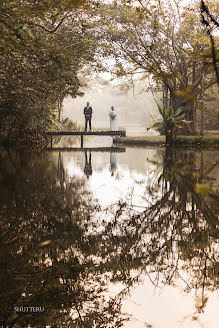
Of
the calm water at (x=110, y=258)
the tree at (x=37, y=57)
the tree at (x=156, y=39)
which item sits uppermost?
the tree at (x=156, y=39)

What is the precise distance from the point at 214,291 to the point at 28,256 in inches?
66.3

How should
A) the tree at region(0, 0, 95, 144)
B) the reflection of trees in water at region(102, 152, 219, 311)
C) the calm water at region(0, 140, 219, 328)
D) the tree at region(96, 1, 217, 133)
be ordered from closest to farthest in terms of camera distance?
A: 1. the calm water at region(0, 140, 219, 328)
2. the reflection of trees in water at region(102, 152, 219, 311)
3. the tree at region(0, 0, 95, 144)
4. the tree at region(96, 1, 217, 133)

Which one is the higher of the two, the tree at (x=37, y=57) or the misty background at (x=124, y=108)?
the misty background at (x=124, y=108)

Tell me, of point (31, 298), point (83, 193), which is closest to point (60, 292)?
point (31, 298)

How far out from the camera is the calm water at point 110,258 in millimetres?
2527

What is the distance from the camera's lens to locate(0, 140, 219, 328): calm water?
253cm

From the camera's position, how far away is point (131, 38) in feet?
81.2

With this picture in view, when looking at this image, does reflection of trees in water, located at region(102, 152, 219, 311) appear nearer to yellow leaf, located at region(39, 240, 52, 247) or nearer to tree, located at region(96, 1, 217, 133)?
yellow leaf, located at region(39, 240, 52, 247)

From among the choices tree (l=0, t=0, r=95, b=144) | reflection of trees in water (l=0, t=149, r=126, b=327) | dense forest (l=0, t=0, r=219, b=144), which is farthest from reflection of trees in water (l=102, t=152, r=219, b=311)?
dense forest (l=0, t=0, r=219, b=144)

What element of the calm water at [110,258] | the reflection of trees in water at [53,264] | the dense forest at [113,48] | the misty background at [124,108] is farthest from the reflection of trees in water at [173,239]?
the misty background at [124,108]

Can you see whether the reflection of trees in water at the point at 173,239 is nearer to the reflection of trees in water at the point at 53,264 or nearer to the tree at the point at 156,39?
the reflection of trees in water at the point at 53,264

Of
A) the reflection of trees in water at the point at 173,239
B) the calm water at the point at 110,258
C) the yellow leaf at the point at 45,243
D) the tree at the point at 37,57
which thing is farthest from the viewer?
the tree at the point at 37,57

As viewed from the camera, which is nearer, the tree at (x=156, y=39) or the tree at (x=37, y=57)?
the tree at (x=37, y=57)

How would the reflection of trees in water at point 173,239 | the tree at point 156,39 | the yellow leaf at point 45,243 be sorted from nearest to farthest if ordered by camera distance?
the reflection of trees in water at point 173,239
the yellow leaf at point 45,243
the tree at point 156,39
